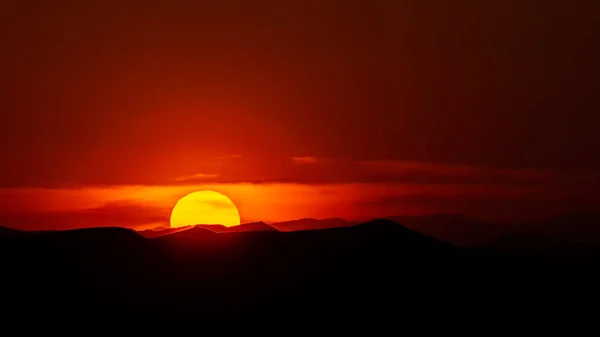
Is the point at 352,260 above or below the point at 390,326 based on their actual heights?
above

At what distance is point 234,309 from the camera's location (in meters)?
62.2

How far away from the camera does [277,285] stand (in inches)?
2586

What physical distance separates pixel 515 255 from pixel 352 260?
21.8 meters

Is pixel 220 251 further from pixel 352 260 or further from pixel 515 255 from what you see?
pixel 515 255

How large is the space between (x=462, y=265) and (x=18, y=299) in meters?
39.8

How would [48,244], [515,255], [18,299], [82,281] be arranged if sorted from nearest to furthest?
1. [18,299]
2. [82,281]
3. [48,244]
4. [515,255]

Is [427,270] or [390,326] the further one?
[427,270]

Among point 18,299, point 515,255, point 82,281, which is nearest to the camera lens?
point 18,299

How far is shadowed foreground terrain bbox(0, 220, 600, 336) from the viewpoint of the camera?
6006 cm

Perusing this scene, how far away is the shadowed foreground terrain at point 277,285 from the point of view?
60.1 meters

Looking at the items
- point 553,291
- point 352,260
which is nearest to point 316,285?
point 352,260

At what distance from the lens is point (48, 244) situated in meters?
68.7

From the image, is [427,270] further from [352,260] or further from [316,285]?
[316,285]

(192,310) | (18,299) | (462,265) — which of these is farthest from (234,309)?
(462,265)
